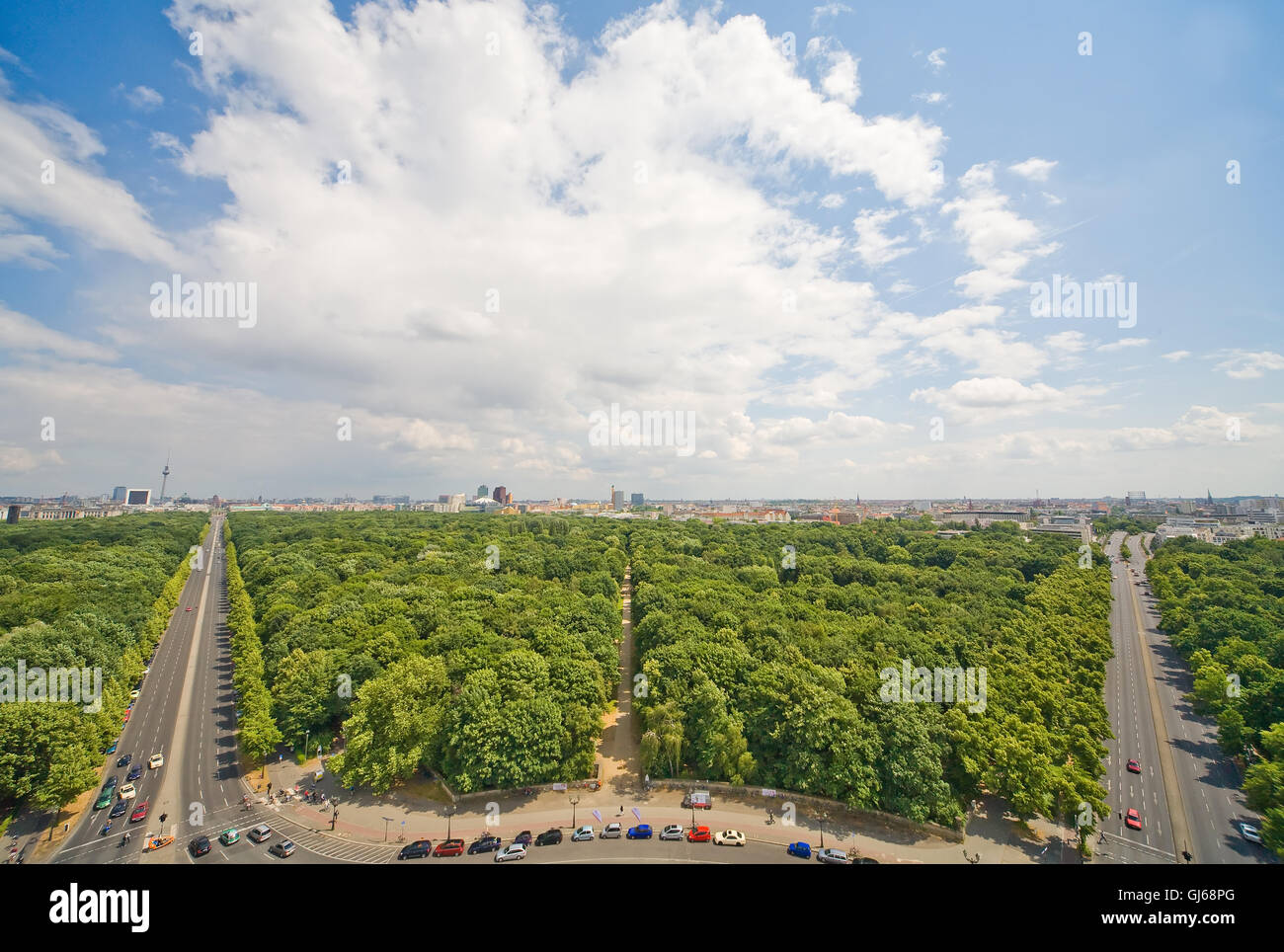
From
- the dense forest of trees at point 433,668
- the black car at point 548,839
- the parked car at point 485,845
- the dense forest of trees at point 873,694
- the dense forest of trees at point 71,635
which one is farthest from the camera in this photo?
the dense forest of trees at point 433,668

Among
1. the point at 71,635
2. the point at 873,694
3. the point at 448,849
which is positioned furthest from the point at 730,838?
the point at 71,635

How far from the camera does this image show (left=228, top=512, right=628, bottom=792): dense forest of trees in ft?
113

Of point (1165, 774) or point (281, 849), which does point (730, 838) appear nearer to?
point (281, 849)

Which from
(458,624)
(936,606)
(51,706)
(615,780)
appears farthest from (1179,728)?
(51,706)

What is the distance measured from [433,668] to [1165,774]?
5046 cm

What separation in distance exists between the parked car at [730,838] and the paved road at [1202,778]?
77.5 ft

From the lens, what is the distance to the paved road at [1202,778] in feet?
99.9

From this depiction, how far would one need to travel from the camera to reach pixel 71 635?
46188 millimetres

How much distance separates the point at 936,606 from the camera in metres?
57.8

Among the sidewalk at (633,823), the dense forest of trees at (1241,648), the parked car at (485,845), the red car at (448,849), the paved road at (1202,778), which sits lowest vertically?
the paved road at (1202,778)

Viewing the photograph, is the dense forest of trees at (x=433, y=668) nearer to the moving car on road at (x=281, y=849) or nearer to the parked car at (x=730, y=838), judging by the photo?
the moving car on road at (x=281, y=849)

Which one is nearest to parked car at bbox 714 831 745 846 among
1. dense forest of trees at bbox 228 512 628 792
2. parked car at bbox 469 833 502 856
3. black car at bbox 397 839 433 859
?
dense forest of trees at bbox 228 512 628 792

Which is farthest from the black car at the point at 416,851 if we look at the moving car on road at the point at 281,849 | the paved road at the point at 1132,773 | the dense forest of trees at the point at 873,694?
the paved road at the point at 1132,773
